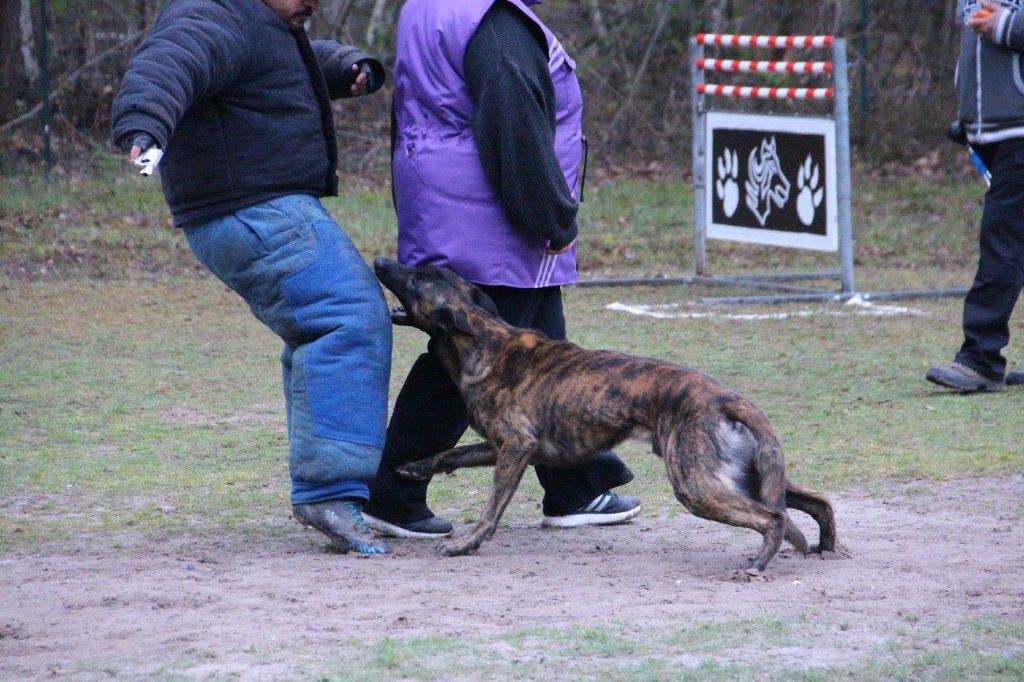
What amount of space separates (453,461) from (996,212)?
361cm

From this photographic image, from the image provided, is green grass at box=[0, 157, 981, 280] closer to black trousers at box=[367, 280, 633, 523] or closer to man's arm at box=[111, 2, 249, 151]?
black trousers at box=[367, 280, 633, 523]

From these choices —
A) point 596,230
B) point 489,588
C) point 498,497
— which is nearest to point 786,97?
point 596,230

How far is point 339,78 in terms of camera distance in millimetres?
5332

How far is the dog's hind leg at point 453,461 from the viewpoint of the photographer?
5102 mm

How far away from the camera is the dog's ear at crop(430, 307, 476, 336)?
4.98 m

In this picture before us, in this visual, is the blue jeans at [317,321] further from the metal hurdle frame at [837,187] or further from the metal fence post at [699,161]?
the metal fence post at [699,161]

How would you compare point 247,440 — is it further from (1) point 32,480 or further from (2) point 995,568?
(2) point 995,568

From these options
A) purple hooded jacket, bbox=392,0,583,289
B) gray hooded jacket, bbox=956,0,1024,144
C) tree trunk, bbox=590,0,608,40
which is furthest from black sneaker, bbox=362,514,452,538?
tree trunk, bbox=590,0,608,40

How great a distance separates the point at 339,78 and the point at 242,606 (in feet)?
6.30

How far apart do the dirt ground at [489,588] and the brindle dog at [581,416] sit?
21 centimetres

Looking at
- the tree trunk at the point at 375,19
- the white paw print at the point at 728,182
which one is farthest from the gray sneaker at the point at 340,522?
the tree trunk at the point at 375,19

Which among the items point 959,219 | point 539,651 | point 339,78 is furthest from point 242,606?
point 959,219

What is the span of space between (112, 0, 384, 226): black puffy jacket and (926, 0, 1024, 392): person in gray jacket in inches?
150

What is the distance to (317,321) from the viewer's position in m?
4.86
